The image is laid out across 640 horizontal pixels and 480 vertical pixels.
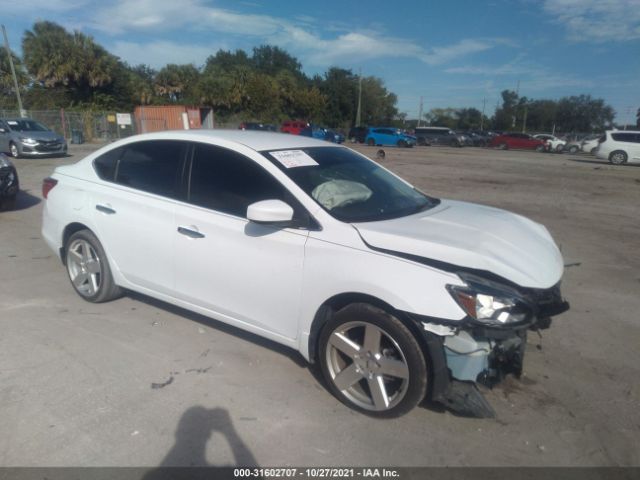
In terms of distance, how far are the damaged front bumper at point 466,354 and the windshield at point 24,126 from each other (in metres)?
21.1

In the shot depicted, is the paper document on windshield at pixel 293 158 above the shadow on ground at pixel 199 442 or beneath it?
above

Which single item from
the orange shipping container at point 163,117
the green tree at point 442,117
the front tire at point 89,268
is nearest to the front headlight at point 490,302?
the front tire at point 89,268

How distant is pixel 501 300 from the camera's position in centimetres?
268

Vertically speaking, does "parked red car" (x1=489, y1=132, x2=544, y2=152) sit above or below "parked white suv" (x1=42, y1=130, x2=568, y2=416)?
above

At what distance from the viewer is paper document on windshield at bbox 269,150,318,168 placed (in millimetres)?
3498

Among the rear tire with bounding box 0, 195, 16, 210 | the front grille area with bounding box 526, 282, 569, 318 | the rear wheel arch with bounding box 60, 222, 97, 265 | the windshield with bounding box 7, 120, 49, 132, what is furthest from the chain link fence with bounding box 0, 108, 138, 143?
the front grille area with bounding box 526, 282, 569, 318

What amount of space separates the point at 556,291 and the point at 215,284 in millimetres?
2387

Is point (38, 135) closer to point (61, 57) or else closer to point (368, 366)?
point (368, 366)

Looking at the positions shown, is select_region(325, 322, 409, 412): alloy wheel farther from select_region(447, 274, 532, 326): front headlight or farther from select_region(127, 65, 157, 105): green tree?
select_region(127, 65, 157, 105): green tree

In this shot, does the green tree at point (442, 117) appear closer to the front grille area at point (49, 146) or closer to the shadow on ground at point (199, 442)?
the front grille area at point (49, 146)

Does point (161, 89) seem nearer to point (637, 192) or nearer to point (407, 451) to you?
point (637, 192)

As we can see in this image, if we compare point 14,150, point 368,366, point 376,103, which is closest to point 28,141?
point 14,150

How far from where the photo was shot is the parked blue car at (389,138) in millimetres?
39562

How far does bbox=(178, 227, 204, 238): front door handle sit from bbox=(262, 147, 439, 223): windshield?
788 mm
